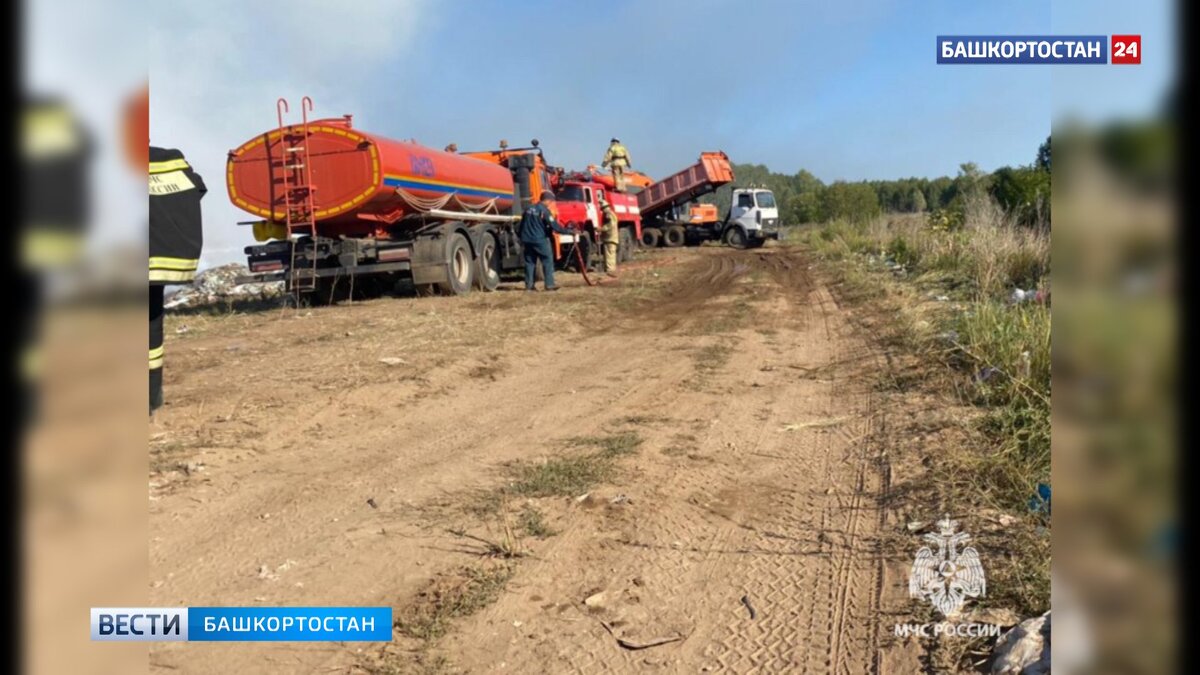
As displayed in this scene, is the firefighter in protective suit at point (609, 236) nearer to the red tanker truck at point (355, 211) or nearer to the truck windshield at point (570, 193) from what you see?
the truck windshield at point (570, 193)

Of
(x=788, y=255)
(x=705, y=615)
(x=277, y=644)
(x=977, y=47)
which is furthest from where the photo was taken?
(x=788, y=255)

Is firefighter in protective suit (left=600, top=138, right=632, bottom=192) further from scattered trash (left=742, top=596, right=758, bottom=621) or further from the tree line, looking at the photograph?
scattered trash (left=742, top=596, right=758, bottom=621)

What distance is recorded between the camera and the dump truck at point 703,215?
27719mm

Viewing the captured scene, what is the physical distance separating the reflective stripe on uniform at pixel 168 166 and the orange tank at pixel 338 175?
8924 mm

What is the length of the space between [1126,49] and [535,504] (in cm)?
299

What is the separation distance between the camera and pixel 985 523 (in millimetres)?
3086

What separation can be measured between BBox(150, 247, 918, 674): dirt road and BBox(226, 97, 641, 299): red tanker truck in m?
4.07

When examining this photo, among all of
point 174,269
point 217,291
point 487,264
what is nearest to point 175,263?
point 174,269

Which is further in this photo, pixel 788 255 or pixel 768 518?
pixel 788 255

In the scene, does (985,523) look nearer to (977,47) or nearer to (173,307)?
(977,47)

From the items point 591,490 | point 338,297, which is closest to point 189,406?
point 591,490

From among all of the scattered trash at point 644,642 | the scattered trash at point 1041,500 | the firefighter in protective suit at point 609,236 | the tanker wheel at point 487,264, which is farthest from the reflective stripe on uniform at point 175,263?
the firefighter in protective suit at point 609,236

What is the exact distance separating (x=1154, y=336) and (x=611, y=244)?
57.3 feet

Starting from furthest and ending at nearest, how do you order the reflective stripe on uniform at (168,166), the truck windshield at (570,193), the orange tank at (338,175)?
the truck windshield at (570,193) < the orange tank at (338,175) < the reflective stripe on uniform at (168,166)
